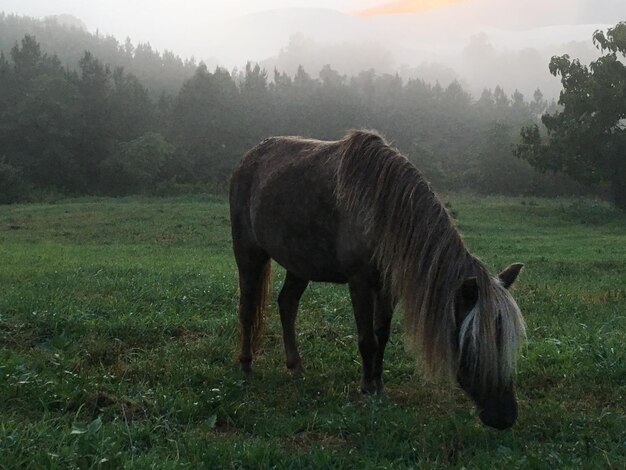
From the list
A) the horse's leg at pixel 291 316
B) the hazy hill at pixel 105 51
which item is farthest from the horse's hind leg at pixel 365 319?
the hazy hill at pixel 105 51

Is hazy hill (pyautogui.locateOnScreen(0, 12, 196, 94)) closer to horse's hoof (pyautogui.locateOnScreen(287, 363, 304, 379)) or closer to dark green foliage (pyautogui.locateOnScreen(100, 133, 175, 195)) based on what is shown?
dark green foliage (pyautogui.locateOnScreen(100, 133, 175, 195))

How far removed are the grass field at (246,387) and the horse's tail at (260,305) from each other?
23 cm

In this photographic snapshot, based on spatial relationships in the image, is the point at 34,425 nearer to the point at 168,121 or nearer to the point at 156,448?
the point at 156,448

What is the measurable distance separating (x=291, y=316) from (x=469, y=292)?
2330 mm

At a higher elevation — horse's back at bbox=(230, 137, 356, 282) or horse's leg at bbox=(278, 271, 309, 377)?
horse's back at bbox=(230, 137, 356, 282)

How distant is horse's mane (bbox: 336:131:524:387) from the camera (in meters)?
3.64

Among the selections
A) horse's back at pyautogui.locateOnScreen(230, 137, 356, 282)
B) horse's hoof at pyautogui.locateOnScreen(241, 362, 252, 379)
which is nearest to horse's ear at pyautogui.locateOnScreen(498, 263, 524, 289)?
horse's back at pyautogui.locateOnScreen(230, 137, 356, 282)

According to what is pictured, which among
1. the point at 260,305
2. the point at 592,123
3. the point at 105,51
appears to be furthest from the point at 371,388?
the point at 105,51

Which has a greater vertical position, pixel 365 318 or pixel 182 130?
pixel 365 318

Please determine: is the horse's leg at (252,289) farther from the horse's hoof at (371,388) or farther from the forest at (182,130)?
the forest at (182,130)

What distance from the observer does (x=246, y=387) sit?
15.9 ft

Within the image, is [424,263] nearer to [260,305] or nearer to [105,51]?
[260,305]

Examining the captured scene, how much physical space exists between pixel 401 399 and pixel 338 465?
4.69 feet

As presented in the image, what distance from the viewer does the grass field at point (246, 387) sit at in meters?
3.38
